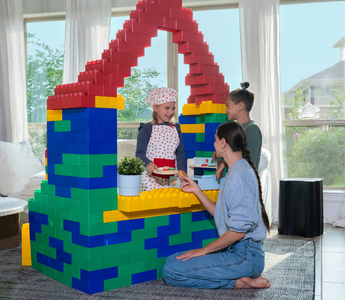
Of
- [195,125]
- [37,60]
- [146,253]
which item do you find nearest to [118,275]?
[146,253]

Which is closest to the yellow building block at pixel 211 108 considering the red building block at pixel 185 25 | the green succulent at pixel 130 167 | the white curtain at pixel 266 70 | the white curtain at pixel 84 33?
the red building block at pixel 185 25

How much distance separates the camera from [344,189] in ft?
14.6

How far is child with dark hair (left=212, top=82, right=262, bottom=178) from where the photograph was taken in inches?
96.0

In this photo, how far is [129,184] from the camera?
6.86 feet

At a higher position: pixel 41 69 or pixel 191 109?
pixel 41 69

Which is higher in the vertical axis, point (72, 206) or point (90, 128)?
point (90, 128)

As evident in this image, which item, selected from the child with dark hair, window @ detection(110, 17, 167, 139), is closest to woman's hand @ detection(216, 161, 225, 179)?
the child with dark hair

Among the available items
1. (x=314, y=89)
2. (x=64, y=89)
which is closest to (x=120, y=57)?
(x=64, y=89)

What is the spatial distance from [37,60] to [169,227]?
385cm

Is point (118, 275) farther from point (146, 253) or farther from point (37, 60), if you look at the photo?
point (37, 60)

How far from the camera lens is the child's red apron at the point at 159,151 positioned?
8.46 feet

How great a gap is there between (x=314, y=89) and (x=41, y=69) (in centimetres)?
344

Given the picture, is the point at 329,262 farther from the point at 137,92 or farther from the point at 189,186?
the point at 137,92

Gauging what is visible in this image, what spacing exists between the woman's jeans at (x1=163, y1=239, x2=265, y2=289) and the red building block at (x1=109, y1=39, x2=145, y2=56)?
3.73 ft
